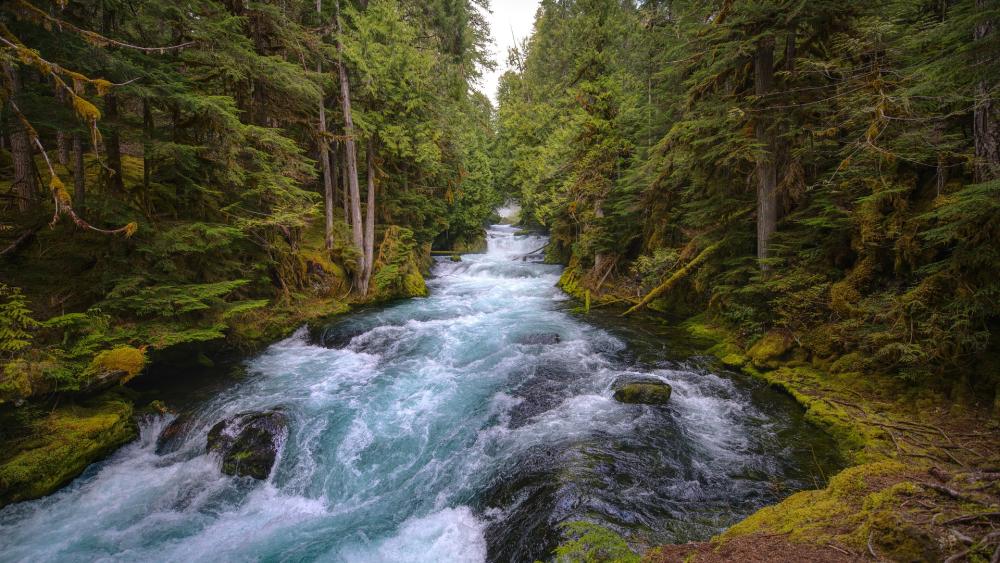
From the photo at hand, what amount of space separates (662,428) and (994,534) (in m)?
4.41

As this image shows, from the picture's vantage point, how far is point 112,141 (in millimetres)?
8141

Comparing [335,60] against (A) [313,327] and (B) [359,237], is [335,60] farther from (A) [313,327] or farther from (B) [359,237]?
(A) [313,327]

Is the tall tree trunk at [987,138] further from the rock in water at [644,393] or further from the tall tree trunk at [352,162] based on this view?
the tall tree trunk at [352,162]

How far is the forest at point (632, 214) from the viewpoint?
181 inches

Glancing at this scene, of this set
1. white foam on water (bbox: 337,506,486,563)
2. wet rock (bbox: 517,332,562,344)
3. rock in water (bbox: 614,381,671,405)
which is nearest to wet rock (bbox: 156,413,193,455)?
white foam on water (bbox: 337,506,486,563)

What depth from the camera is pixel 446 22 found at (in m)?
20.5

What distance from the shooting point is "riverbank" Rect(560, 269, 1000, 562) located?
244cm

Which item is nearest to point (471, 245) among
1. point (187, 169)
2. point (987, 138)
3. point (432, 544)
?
point (187, 169)

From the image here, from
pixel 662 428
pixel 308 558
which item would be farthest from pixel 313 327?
pixel 662 428

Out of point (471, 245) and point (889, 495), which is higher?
point (471, 245)

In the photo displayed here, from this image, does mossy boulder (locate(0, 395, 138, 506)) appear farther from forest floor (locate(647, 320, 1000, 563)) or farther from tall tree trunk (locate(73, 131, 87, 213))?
forest floor (locate(647, 320, 1000, 563))

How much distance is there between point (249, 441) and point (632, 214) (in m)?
14.0

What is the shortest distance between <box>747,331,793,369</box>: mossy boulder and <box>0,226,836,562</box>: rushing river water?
0.59 metres

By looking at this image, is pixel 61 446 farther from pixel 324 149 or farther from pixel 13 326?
pixel 324 149
